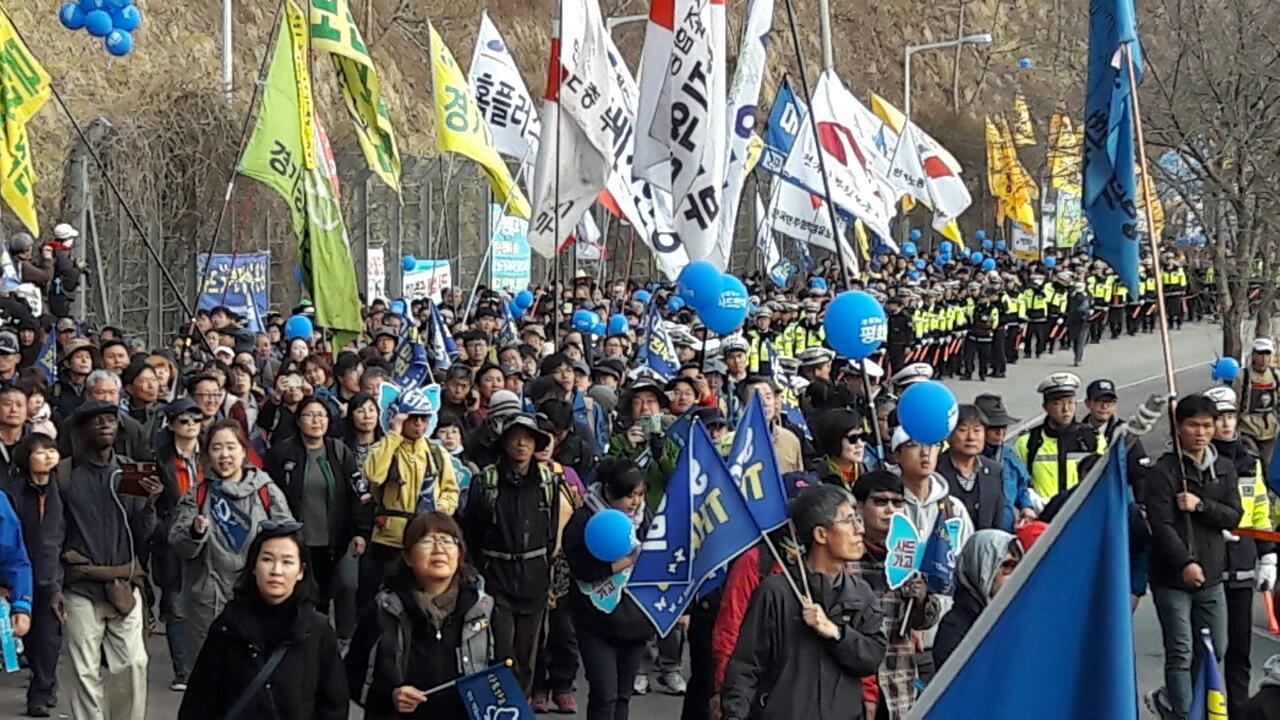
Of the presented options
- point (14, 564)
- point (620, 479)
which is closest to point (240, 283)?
point (14, 564)

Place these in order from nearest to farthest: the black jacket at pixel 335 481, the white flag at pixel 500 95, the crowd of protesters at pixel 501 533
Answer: the crowd of protesters at pixel 501 533
the black jacket at pixel 335 481
the white flag at pixel 500 95

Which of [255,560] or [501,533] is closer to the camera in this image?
[255,560]

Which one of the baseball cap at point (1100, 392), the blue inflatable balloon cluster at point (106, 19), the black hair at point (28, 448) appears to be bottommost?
the black hair at point (28, 448)

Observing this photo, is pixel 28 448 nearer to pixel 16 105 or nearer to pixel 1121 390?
pixel 16 105

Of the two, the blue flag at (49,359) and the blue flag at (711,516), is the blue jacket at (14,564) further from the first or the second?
the blue flag at (49,359)

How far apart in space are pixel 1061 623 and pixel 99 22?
17.2 m

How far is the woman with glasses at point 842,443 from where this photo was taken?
29.0 feet

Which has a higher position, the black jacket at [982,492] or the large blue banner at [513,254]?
the large blue banner at [513,254]

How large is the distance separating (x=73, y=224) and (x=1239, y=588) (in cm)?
1702

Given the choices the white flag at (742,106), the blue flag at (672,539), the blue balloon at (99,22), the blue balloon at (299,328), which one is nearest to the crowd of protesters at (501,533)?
the blue flag at (672,539)

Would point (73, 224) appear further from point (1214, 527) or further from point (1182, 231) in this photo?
point (1214, 527)

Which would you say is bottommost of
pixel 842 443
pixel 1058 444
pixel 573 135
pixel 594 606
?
pixel 594 606

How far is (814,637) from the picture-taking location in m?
6.14

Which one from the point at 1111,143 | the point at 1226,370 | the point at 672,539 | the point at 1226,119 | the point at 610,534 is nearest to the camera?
the point at 672,539
